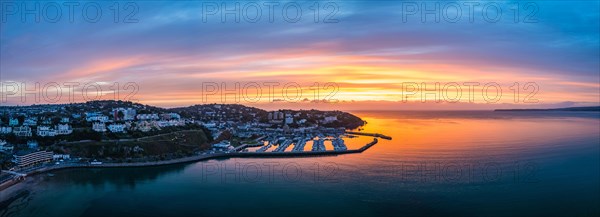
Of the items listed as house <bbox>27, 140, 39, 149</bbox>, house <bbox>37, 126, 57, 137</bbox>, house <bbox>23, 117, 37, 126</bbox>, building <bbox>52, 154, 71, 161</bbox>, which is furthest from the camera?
house <bbox>23, 117, 37, 126</bbox>

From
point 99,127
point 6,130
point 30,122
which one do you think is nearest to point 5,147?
point 6,130

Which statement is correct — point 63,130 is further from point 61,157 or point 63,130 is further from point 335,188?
point 335,188

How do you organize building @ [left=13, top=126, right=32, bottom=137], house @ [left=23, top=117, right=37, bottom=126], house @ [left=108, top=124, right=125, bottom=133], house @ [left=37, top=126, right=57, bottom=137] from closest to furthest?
house @ [left=37, top=126, right=57, bottom=137] < building @ [left=13, top=126, right=32, bottom=137] < house @ [left=108, top=124, right=125, bottom=133] < house @ [left=23, top=117, right=37, bottom=126]

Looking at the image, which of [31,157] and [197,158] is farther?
[197,158]

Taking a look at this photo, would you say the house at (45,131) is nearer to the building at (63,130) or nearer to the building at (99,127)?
the building at (63,130)

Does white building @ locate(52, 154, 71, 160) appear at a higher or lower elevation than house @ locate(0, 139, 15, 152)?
lower

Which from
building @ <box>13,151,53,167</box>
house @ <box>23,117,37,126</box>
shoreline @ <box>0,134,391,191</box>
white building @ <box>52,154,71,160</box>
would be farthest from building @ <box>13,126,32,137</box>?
shoreline @ <box>0,134,391,191</box>

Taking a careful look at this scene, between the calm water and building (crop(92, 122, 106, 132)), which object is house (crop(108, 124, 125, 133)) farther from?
the calm water
